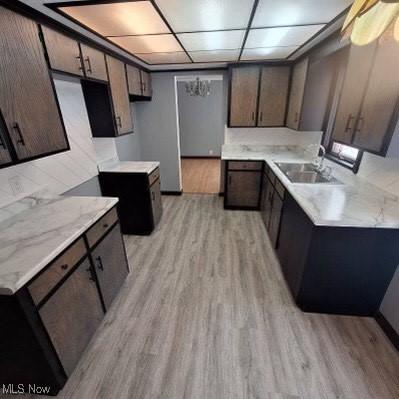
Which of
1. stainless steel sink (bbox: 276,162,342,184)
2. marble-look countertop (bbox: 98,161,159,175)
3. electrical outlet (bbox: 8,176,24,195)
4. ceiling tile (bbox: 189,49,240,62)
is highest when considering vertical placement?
ceiling tile (bbox: 189,49,240,62)

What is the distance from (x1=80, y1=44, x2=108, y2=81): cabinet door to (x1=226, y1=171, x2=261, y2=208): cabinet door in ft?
6.79

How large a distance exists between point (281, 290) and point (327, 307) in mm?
382

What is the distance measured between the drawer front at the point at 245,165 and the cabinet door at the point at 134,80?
1696 millimetres

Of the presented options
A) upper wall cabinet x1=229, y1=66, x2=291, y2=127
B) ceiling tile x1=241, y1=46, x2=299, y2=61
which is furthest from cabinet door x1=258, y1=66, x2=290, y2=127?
ceiling tile x1=241, y1=46, x2=299, y2=61

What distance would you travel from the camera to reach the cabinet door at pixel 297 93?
263 centimetres

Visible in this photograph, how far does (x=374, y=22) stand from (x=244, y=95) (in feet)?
8.17

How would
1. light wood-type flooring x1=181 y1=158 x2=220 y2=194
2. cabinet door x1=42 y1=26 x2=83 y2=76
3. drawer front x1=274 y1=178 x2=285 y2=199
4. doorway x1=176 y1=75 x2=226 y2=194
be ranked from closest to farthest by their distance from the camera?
cabinet door x1=42 y1=26 x2=83 y2=76, drawer front x1=274 y1=178 x2=285 y2=199, light wood-type flooring x1=181 y1=158 x2=220 y2=194, doorway x1=176 y1=75 x2=226 y2=194

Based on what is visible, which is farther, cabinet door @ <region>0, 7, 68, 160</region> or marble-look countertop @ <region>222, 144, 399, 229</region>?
marble-look countertop @ <region>222, 144, 399, 229</region>

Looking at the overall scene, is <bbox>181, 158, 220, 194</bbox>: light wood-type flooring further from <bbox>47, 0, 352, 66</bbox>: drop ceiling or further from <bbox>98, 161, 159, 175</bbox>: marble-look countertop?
<bbox>47, 0, 352, 66</bbox>: drop ceiling

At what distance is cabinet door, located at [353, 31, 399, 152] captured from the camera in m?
1.27

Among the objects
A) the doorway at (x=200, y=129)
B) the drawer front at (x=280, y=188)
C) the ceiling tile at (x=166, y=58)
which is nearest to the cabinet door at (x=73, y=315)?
the drawer front at (x=280, y=188)

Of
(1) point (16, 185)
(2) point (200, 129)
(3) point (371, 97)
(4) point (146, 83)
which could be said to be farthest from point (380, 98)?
(2) point (200, 129)

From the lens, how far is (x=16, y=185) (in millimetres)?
1652

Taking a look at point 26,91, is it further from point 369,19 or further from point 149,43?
point 369,19
